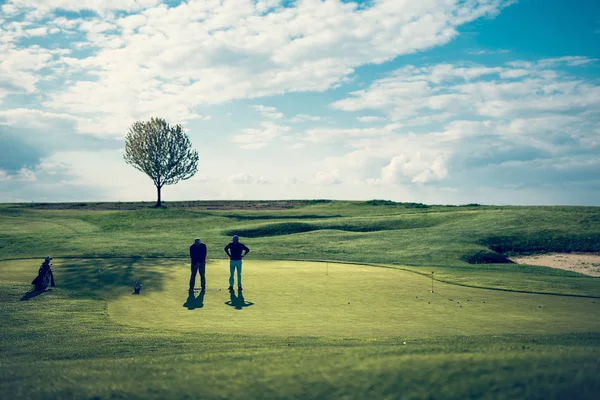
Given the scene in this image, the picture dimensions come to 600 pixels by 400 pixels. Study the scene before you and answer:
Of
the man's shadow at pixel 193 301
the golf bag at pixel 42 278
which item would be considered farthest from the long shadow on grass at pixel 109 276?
the man's shadow at pixel 193 301

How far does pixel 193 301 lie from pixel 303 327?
5776mm

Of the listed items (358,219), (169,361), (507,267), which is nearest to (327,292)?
(169,361)

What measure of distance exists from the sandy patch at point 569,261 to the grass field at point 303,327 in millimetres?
1485

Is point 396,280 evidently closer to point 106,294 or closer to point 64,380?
point 106,294

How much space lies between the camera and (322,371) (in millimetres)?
7555

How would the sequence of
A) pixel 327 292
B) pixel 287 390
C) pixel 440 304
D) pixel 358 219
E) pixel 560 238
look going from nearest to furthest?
pixel 287 390 < pixel 440 304 < pixel 327 292 < pixel 560 238 < pixel 358 219

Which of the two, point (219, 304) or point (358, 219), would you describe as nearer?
point (219, 304)

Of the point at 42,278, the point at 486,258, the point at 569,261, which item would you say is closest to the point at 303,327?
the point at 42,278

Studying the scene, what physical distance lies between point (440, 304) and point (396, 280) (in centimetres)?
517

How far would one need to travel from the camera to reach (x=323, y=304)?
17078 mm

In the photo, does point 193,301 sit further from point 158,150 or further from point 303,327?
point 158,150

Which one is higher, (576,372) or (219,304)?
(576,372)

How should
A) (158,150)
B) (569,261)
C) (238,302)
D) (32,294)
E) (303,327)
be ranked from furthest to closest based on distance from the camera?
(158,150), (569,261), (32,294), (238,302), (303,327)

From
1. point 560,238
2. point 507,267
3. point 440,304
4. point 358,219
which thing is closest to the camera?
point 440,304
